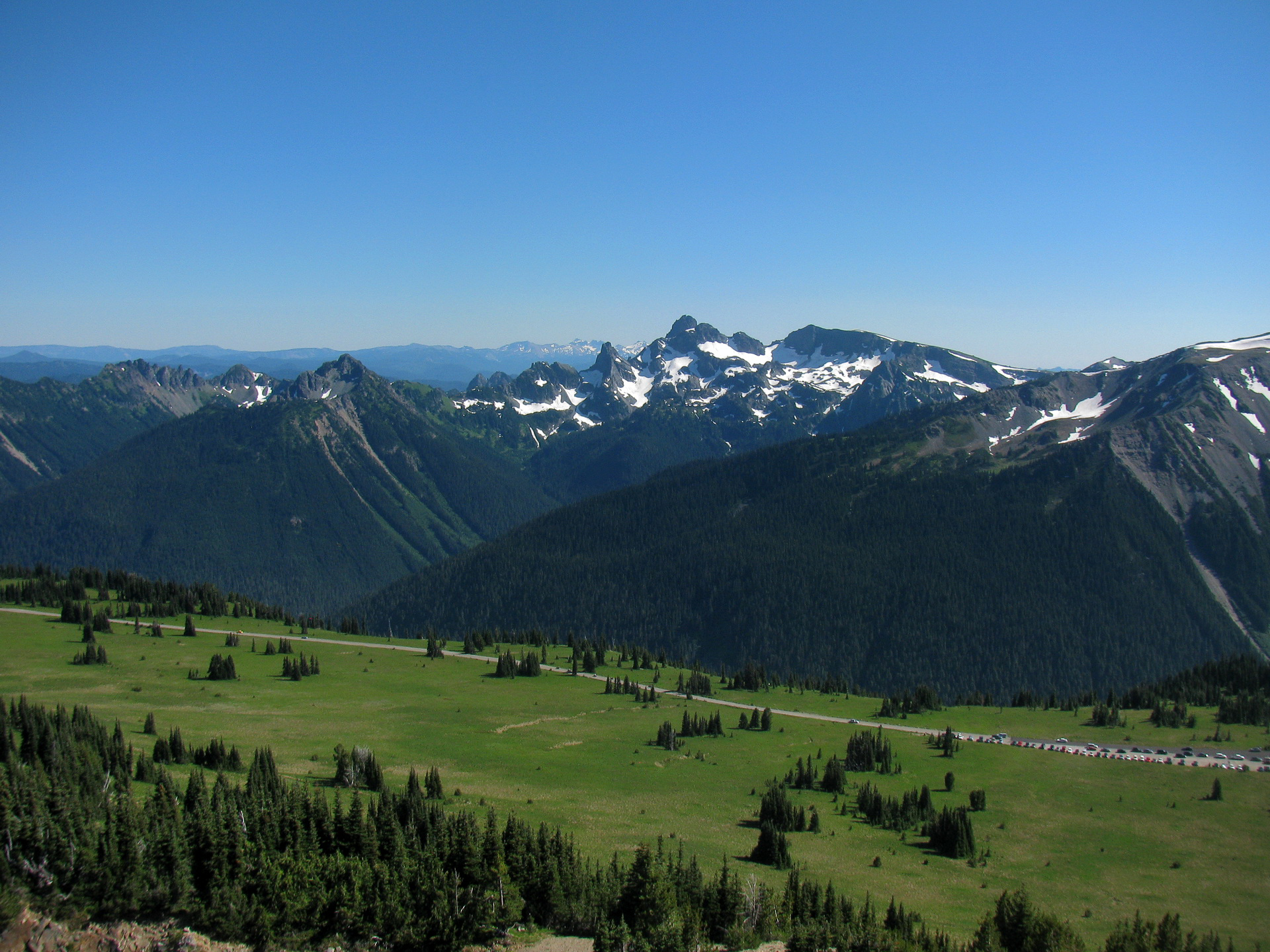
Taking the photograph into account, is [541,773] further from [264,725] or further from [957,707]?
[957,707]

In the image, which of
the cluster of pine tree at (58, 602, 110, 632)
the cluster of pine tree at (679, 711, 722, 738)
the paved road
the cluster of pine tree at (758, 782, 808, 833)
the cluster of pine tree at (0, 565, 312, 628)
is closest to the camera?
the cluster of pine tree at (758, 782, 808, 833)

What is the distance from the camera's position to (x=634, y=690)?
447 feet

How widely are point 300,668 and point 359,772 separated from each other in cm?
5622

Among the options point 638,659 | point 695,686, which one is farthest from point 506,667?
point 638,659

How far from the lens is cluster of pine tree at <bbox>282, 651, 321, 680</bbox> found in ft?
411

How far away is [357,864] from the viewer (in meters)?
56.5

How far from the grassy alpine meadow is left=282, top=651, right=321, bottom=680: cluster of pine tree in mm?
2314

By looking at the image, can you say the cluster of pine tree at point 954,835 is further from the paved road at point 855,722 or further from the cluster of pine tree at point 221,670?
the cluster of pine tree at point 221,670

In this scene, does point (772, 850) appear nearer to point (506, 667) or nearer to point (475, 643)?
point (506, 667)

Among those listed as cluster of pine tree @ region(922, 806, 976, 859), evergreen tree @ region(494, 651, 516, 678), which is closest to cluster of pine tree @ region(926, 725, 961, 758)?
cluster of pine tree @ region(922, 806, 976, 859)

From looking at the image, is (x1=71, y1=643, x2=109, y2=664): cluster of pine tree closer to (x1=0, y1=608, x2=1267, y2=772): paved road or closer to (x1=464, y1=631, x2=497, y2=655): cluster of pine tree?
(x1=0, y1=608, x2=1267, y2=772): paved road

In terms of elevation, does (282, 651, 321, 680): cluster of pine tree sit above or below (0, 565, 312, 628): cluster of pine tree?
below

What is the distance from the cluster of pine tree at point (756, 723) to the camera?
12025 centimetres

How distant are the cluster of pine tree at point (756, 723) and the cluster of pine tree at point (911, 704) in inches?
905
